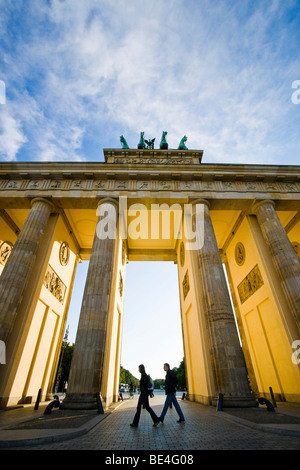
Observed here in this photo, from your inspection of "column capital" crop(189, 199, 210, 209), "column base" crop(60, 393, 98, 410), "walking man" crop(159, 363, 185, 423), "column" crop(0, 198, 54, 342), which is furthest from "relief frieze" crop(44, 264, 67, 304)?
"column capital" crop(189, 199, 210, 209)

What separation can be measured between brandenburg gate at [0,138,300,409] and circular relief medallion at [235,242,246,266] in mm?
72

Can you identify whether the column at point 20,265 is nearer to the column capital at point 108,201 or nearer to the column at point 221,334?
the column capital at point 108,201

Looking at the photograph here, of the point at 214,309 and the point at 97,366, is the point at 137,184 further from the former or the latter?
the point at 97,366

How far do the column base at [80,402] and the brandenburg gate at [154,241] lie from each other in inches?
1.6

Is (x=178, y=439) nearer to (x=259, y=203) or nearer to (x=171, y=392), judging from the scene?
(x=171, y=392)

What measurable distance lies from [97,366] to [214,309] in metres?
5.38

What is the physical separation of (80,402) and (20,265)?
645 cm

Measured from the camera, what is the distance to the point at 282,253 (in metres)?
11.1

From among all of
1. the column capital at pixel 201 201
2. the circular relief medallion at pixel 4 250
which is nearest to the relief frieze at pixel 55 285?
the circular relief medallion at pixel 4 250

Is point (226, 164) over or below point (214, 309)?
over

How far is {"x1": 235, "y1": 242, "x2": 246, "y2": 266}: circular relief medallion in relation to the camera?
48.1 feet

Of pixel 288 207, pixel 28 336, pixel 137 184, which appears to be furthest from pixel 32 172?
pixel 288 207

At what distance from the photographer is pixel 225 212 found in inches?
582

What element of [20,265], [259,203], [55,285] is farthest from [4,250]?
[259,203]
